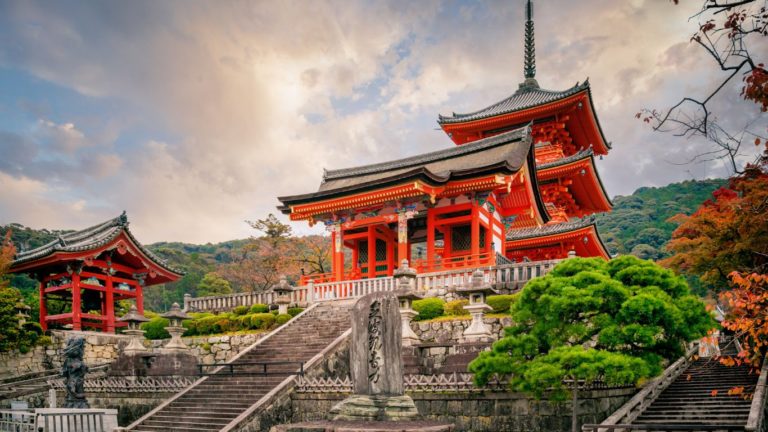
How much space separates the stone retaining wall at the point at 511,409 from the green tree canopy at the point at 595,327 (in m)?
0.68

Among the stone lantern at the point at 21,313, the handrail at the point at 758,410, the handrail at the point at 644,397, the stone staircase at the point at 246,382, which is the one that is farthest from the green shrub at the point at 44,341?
the handrail at the point at 758,410

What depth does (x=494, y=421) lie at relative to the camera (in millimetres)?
13922

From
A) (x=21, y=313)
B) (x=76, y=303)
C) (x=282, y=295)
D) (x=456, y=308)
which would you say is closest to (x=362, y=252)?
(x=282, y=295)

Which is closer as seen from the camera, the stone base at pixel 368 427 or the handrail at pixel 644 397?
the stone base at pixel 368 427

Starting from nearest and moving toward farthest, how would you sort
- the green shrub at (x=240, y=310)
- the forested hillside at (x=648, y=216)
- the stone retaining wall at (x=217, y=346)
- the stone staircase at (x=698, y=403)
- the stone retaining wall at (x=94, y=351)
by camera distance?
1. the stone staircase at (x=698, y=403)
2. the stone retaining wall at (x=94, y=351)
3. the stone retaining wall at (x=217, y=346)
4. the green shrub at (x=240, y=310)
5. the forested hillside at (x=648, y=216)

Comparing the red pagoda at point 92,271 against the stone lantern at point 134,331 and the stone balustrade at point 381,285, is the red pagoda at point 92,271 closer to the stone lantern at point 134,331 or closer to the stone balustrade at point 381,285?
the stone balustrade at point 381,285

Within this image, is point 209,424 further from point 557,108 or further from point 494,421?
point 557,108

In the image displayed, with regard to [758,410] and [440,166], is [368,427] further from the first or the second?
[440,166]

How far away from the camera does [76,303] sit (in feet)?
79.2

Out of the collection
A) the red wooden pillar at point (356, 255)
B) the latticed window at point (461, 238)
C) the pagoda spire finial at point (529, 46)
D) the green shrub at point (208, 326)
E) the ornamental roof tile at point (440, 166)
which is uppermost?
the pagoda spire finial at point (529, 46)

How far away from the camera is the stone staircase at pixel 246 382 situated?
16.1m

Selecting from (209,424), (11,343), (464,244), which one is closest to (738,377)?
(464,244)

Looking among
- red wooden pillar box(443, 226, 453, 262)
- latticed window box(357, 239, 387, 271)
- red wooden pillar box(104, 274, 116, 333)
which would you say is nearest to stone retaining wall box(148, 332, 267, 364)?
red wooden pillar box(104, 274, 116, 333)

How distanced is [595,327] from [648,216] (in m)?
64.6
